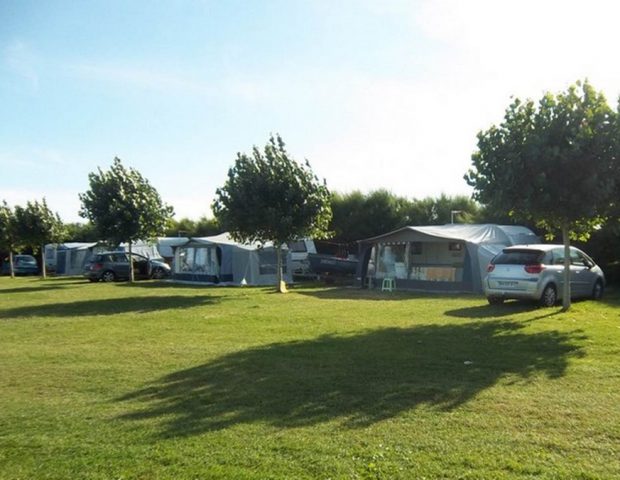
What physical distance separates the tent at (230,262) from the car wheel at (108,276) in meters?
4.74

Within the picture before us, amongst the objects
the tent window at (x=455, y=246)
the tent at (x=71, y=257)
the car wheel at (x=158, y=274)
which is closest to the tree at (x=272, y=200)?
the tent window at (x=455, y=246)

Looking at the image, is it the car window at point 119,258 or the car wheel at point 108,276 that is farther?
the car window at point 119,258

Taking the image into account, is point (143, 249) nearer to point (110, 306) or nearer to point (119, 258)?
point (119, 258)

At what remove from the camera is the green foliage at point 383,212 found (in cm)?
3800

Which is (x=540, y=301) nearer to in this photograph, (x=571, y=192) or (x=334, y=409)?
(x=571, y=192)

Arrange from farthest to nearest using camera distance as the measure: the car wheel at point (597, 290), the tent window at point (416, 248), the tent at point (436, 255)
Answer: the tent window at point (416, 248)
the tent at point (436, 255)
the car wheel at point (597, 290)

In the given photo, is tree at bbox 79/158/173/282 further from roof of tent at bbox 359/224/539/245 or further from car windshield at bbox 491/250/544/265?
car windshield at bbox 491/250/544/265

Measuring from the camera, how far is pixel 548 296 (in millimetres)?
14492

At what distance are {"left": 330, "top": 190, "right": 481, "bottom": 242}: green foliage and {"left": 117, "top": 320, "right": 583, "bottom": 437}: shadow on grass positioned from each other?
91.1 feet

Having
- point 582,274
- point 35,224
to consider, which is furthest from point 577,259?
point 35,224

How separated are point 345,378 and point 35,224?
33.3 m

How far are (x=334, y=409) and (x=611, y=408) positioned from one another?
262 cm

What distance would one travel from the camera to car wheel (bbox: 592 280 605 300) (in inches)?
654

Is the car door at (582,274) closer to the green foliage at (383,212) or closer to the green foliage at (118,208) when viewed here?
the green foliage at (118,208)
